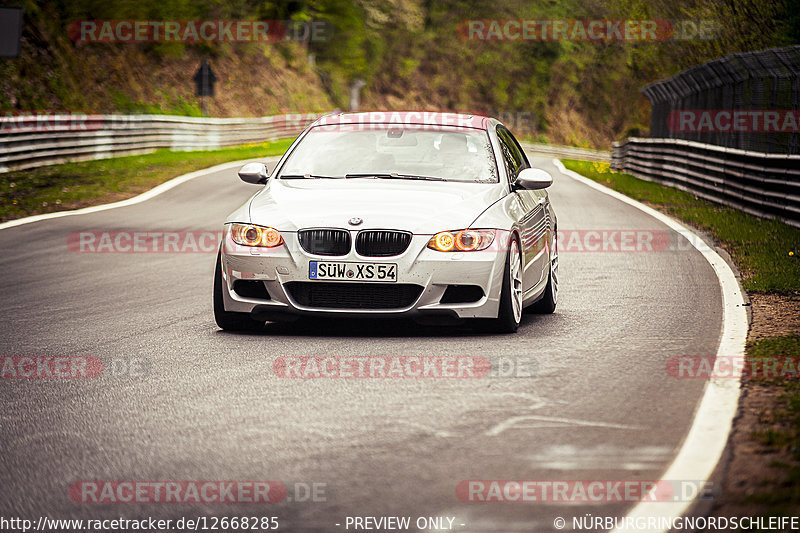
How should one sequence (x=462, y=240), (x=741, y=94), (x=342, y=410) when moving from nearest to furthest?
(x=342, y=410) → (x=462, y=240) → (x=741, y=94)

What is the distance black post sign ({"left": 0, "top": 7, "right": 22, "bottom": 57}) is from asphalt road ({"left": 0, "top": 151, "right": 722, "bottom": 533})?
24.5ft

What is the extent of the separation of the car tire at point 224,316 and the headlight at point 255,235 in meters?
0.21

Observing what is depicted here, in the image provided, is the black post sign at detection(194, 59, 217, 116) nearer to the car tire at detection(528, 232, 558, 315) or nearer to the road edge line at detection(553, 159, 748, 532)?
the road edge line at detection(553, 159, 748, 532)

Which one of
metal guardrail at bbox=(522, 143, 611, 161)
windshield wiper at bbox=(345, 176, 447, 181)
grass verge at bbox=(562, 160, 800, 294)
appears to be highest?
windshield wiper at bbox=(345, 176, 447, 181)

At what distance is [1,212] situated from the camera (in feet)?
62.0

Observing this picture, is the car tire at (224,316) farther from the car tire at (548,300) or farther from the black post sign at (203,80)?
the black post sign at (203,80)

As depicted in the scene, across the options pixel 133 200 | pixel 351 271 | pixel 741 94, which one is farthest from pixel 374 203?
pixel 741 94

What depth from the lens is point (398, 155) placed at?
939cm

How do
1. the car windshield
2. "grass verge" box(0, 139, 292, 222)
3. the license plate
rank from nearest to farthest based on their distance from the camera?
→ the license plate
the car windshield
"grass verge" box(0, 139, 292, 222)

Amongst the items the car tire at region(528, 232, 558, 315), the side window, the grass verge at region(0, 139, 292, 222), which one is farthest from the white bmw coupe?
the grass verge at region(0, 139, 292, 222)

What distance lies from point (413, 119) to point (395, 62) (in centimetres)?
8813

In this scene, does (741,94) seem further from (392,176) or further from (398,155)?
(392,176)

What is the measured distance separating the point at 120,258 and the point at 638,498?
10.5 m

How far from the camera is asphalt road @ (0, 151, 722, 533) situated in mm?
4672
